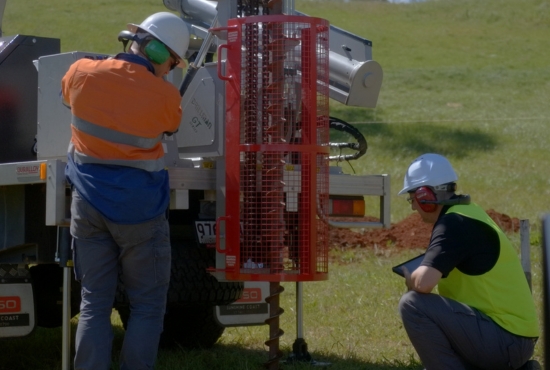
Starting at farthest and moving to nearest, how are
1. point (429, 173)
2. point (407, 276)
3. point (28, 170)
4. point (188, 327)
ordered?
1. point (188, 327)
2. point (28, 170)
3. point (429, 173)
4. point (407, 276)

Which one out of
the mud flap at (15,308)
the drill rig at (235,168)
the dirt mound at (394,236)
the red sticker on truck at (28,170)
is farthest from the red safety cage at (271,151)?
the dirt mound at (394,236)

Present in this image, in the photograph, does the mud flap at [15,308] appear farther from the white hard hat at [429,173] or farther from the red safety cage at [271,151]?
the white hard hat at [429,173]

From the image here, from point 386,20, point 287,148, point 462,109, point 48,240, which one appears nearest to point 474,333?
point 287,148

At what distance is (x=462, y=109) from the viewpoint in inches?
1044

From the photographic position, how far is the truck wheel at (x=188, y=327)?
21.6 feet

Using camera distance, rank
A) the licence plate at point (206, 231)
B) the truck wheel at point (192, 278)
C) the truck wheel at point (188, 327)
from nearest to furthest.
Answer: the licence plate at point (206, 231), the truck wheel at point (192, 278), the truck wheel at point (188, 327)

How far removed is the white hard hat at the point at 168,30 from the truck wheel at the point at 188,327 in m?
2.29

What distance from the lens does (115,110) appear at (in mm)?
4691

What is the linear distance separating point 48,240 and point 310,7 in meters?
41.9

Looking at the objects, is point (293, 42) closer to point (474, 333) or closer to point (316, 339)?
point (474, 333)

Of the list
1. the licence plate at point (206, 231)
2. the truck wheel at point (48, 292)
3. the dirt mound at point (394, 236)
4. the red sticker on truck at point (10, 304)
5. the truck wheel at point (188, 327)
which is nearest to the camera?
the licence plate at point (206, 231)

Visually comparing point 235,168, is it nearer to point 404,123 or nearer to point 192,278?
point 192,278

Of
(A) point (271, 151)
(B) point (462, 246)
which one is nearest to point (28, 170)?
(A) point (271, 151)

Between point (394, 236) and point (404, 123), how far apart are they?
12.3m
